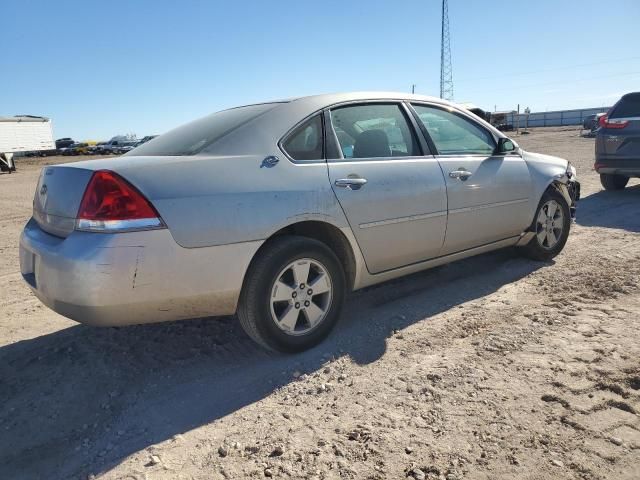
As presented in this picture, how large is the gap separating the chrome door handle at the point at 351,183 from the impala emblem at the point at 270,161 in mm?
423

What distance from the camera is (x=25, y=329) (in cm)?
379

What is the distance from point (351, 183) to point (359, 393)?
1.31 m

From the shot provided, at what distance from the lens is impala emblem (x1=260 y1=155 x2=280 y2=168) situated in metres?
2.93

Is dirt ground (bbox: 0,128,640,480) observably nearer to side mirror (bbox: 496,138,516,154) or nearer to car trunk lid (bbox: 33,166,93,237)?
car trunk lid (bbox: 33,166,93,237)

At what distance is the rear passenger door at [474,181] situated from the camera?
388 centimetres

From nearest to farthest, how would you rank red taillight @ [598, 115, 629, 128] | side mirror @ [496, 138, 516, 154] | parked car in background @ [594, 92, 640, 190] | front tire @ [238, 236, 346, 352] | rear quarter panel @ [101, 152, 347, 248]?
rear quarter panel @ [101, 152, 347, 248]
front tire @ [238, 236, 346, 352]
side mirror @ [496, 138, 516, 154]
parked car in background @ [594, 92, 640, 190]
red taillight @ [598, 115, 629, 128]

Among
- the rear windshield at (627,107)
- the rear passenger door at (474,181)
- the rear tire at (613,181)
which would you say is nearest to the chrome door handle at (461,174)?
the rear passenger door at (474,181)

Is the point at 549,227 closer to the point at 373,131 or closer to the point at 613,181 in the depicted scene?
the point at 373,131

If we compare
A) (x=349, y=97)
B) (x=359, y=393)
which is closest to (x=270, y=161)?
(x=349, y=97)

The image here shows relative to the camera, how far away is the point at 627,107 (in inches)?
338

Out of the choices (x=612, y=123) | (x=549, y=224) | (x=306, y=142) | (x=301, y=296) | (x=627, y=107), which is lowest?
(x=301, y=296)

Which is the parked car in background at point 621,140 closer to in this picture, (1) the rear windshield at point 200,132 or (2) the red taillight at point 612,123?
(2) the red taillight at point 612,123

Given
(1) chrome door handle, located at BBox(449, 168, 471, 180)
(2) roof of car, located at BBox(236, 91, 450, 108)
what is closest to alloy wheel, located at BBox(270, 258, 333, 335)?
(2) roof of car, located at BBox(236, 91, 450, 108)

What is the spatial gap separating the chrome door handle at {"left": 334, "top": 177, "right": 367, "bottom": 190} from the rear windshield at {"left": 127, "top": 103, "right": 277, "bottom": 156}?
2.23ft
